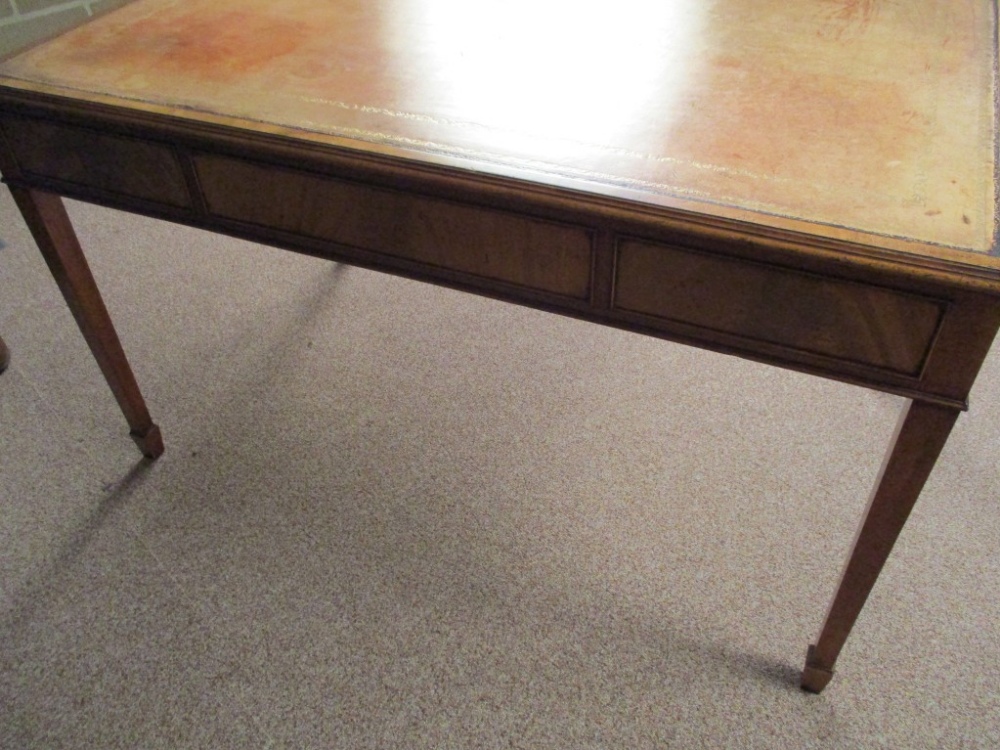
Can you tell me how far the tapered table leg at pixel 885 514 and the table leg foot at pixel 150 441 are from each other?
1.17m

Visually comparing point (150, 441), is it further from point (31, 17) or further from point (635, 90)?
point (31, 17)

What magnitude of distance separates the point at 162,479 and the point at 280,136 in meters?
0.80

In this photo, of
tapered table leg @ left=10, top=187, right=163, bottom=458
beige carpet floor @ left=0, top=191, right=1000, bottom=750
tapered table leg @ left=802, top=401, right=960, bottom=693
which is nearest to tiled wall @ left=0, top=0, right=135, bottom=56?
beige carpet floor @ left=0, top=191, right=1000, bottom=750

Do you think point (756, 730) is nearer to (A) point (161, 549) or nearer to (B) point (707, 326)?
(B) point (707, 326)

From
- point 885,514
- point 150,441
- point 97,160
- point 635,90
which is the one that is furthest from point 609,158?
point 150,441

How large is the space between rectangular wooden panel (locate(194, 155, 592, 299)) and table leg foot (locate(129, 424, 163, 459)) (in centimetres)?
58

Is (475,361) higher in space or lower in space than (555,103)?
lower

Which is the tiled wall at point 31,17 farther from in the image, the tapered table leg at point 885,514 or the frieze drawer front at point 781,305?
the tapered table leg at point 885,514

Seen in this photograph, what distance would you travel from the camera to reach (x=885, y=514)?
0.93 m

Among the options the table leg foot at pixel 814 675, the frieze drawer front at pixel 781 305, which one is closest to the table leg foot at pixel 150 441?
the frieze drawer front at pixel 781 305

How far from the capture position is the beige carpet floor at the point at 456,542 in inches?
44.9

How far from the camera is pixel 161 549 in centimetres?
136

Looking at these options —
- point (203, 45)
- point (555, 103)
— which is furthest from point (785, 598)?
point (203, 45)

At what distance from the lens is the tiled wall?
2158mm
